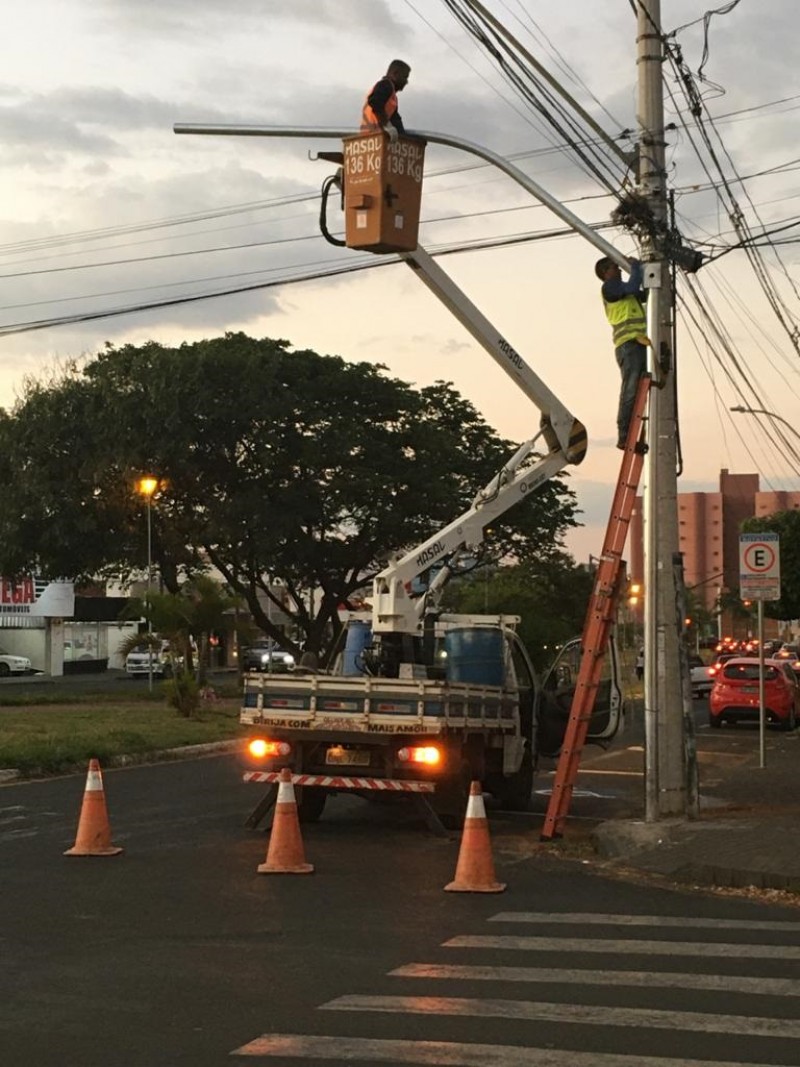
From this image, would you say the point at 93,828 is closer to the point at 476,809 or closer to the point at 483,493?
the point at 476,809

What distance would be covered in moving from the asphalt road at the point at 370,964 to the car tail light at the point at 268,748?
90 cm

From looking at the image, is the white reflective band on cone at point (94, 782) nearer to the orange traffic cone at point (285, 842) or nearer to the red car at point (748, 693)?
the orange traffic cone at point (285, 842)

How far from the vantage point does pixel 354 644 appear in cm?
1627

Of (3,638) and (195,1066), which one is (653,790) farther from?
(3,638)

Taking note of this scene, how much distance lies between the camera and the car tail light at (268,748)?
13438mm

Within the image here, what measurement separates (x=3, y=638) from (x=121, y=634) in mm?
A: 13256

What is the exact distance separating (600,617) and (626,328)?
2834mm

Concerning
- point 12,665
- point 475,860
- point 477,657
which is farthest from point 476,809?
point 12,665

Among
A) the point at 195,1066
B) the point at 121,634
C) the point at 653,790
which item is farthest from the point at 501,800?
the point at 121,634

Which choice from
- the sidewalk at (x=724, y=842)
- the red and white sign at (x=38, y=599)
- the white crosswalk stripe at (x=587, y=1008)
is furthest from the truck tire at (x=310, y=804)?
the red and white sign at (x=38, y=599)

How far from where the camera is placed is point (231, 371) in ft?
131

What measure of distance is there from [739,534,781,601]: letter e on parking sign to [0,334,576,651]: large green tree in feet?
60.6

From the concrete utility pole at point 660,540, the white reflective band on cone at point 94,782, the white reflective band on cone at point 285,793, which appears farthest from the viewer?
the concrete utility pole at point 660,540

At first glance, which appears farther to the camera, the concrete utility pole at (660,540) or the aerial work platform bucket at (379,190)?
the concrete utility pole at (660,540)
